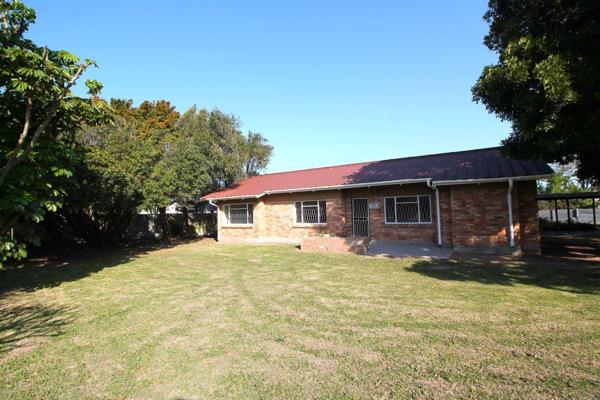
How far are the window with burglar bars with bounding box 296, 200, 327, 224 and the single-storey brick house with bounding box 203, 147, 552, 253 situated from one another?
0.05 m

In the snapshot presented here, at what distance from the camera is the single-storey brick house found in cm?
1232

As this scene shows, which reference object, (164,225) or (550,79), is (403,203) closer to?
(550,79)

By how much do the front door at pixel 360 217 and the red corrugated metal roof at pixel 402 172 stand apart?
109cm

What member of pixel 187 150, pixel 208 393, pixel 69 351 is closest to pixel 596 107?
pixel 208 393

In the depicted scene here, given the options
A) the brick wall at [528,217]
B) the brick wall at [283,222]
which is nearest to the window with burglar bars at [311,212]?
the brick wall at [283,222]

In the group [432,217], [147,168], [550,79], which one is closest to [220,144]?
[147,168]

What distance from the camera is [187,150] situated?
62.8ft

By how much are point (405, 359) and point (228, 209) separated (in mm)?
18495

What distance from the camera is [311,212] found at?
716 inches

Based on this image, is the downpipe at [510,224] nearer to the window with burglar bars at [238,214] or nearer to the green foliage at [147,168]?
the window with burglar bars at [238,214]

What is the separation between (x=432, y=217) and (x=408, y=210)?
1.13 m

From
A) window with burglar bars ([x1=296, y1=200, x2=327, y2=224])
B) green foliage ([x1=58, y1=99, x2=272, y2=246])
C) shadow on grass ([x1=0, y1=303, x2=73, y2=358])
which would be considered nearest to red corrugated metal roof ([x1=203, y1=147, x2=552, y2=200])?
window with burglar bars ([x1=296, y1=200, x2=327, y2=224])

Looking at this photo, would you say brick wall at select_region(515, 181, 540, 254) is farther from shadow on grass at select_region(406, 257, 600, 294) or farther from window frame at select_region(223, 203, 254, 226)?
window frame at select_region(223, 203, 254, 226)

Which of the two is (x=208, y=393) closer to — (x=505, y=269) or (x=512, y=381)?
(x=512, y=381)
